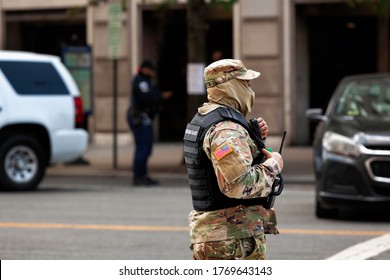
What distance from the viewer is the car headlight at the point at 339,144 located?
42.7ft

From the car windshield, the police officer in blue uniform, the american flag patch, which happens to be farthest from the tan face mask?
the police officer in blue uniform

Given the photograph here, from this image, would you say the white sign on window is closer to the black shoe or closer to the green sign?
the green sign

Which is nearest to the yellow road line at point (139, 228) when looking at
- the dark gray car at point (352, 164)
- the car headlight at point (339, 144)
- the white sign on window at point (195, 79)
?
the dark gray car at point (352, 164)

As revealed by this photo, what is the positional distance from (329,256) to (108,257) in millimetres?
1942

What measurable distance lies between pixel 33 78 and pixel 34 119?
0.62m

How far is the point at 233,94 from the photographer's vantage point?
18.6ft

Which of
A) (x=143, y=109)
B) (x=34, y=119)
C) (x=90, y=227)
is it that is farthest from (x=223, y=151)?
(x=143, y=109)

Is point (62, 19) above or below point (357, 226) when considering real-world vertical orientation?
above

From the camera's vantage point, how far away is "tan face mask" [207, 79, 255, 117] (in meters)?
5.65

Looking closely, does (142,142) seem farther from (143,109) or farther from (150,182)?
(150,182)

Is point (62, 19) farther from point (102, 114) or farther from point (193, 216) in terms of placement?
point (193, 216)

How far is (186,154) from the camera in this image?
574cm
